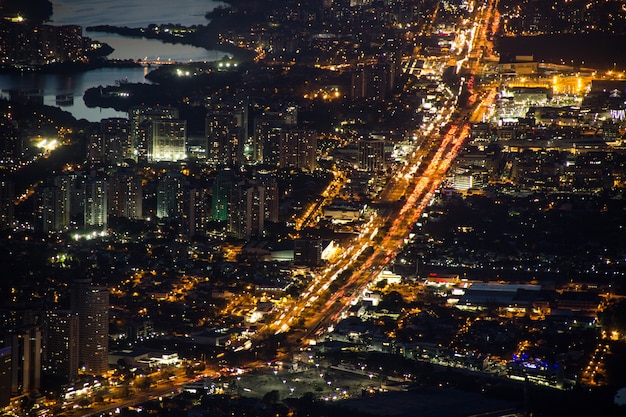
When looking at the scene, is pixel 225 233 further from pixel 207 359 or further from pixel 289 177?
pixel 207 359

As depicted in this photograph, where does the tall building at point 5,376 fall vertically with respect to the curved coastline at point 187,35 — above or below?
below

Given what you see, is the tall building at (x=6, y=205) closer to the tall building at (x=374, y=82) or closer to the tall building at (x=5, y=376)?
the tall building at (x=5, y=376)

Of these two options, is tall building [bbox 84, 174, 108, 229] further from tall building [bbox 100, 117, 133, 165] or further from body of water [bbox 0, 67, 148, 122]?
body of water [bbox 0, 67, 148, 122]

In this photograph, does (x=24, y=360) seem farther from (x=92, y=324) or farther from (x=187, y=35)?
(x=187, y=35)

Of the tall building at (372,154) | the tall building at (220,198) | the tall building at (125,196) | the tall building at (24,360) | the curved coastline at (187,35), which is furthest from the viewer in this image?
the curved coastline at (187,35)

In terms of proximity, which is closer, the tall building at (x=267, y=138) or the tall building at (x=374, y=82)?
the tall building at (x=267, y=138)

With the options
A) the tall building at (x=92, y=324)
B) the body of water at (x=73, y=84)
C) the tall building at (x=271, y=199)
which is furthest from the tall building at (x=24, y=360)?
the body of water at (x=73, y=84)

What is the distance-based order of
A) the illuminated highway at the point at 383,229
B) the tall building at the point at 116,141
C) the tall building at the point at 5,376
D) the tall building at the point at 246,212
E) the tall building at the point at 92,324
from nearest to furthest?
the tall building at the point at 5,376 → the tall building at the point at 92,324 → the illuminated highway at the point at 383,229 → the tall building at the point at 246,212 → the tall building at the point at 116,141
